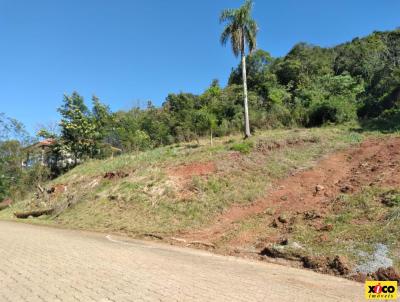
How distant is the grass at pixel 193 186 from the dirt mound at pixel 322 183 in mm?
638

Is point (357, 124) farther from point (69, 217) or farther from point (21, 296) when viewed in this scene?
point (21, 296)

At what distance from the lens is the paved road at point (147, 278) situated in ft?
19.3

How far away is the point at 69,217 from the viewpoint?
18.1m

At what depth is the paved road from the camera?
232 inches

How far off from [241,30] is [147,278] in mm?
17416

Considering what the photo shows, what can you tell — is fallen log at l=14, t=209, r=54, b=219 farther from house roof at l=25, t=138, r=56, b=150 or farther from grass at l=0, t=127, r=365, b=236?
house roof at l=25, t=138, r=56, b=150

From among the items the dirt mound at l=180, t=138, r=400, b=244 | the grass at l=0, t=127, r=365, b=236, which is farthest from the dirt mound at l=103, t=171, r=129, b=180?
the dirt mound at l=180, t=138, r=400, b=244

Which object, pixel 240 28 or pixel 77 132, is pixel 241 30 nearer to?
pixel 240 28

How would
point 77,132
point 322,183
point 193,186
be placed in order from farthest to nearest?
point 77,132 < point 193,186 < point 322,183

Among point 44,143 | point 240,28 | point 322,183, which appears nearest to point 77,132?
point 44,143

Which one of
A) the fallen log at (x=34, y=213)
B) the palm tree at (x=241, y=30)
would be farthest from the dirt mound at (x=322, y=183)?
the fallen log at (x=34, y=213)

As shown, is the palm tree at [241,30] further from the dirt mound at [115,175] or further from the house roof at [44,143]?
the house roof at [44,143]

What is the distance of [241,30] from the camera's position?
2155 cm

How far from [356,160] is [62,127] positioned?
30.1 meters
